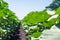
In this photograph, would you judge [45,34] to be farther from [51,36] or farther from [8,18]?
[8,18]

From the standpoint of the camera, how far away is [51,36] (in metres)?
0.77

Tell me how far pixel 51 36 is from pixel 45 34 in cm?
4

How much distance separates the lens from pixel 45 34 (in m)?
0.80

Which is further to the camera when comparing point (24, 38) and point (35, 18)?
point (24, 38)

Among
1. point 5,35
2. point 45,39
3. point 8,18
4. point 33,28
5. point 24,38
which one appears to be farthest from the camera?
point 5,35

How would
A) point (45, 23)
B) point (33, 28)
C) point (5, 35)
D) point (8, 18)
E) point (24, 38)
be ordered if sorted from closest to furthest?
1. point (45, 23)
2. point (33, 28)
3. point (24, 38)
4. point (8, 18)
5. point (5, 35)

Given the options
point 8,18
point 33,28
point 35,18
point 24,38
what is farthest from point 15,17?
point 35,18

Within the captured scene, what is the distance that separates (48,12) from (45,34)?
334 millimetres

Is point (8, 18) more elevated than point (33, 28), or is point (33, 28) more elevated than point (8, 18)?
point (8, 18)

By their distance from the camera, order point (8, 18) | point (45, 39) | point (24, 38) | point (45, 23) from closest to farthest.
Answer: point (45, 39), point (45, 23), point (24, 38), point (8, 18)

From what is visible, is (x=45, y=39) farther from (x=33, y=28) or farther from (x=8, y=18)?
(x=8, y=18)

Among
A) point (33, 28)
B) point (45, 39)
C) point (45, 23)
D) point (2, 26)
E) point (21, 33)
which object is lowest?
point (45, 39)

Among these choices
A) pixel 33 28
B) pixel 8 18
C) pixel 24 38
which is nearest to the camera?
pixel 33 28

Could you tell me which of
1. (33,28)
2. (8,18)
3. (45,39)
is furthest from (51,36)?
(8,18)
